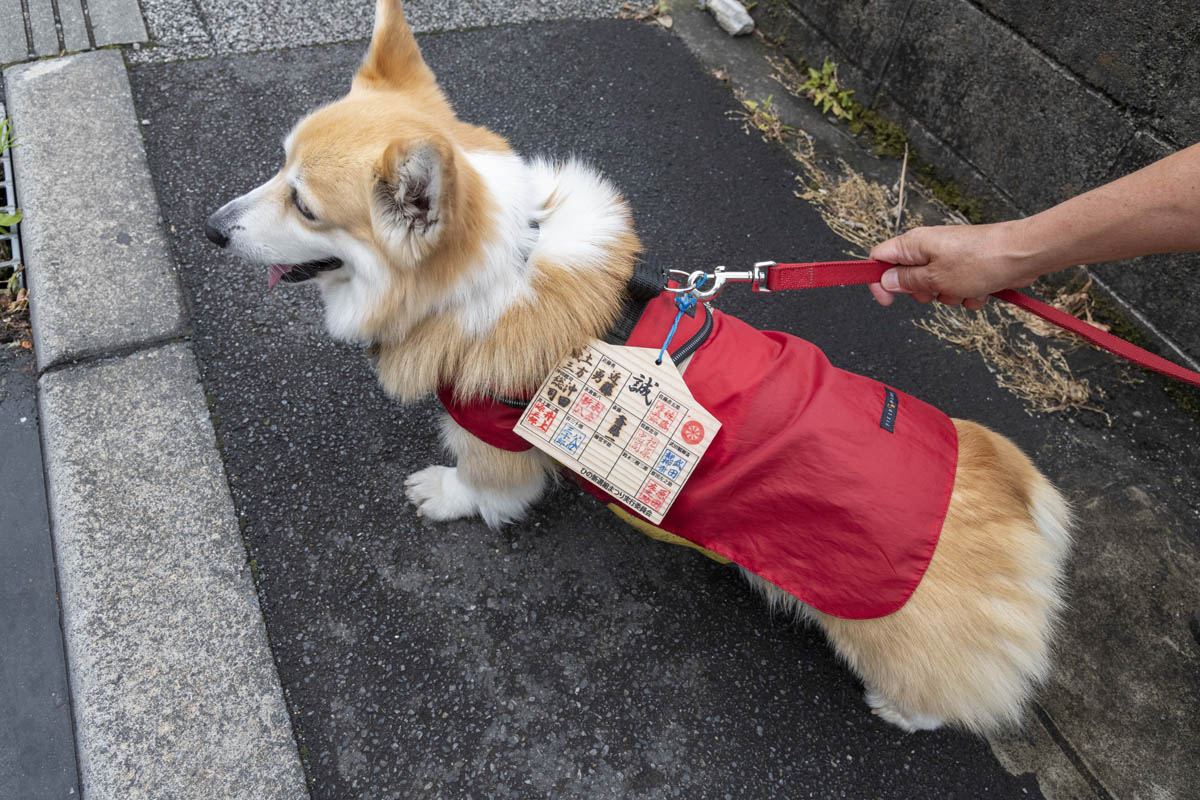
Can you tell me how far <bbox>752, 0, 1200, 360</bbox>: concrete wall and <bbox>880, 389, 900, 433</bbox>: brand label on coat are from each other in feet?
6.40

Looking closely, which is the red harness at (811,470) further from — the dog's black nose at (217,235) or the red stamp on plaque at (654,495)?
the dog's black nose at (217,235)

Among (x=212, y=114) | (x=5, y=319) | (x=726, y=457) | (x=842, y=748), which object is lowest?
(x=842, y=748)

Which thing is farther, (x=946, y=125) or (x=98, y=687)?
(x=946, y=125)

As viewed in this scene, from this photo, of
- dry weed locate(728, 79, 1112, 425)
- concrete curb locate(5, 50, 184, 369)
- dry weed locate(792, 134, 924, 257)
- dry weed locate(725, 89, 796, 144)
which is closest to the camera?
concrete curb locate(5, 50, 184, 369)

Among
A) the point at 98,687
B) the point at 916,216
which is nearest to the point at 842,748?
the point at 98,687

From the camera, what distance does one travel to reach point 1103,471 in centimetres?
274

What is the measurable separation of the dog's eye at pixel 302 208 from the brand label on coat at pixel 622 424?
0.75 m

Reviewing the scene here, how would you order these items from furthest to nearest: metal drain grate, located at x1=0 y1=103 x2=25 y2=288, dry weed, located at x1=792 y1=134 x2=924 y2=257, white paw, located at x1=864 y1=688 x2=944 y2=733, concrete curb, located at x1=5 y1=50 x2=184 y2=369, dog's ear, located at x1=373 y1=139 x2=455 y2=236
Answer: dry weed, located at x1=792 y1=134 x2=924 y2=257, metal drain grate, located at x1=0 y1=103 x2=25 y2=288, concrete curb, located at x1=5 y1=50 x2=184 y2=369, white paw, located at x1=864 y1=688 x2=944 y2=733, dog's ear, located at x1=373 y1=139 x2=455 y2=236

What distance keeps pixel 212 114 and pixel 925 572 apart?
3707mm

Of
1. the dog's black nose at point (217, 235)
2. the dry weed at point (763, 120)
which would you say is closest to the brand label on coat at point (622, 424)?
the dog's black nose at point (217, 235)

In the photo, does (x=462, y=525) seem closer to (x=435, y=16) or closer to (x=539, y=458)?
(x=539, y=458)

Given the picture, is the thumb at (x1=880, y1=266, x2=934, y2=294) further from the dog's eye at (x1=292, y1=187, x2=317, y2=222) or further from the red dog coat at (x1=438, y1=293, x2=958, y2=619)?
the dog's eye at (x1=292, y1=187, x2=317, y2=222)

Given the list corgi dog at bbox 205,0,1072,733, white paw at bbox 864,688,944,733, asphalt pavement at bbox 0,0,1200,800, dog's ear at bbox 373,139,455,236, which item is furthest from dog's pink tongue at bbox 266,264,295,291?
white paw at bbox 864,688,944,733

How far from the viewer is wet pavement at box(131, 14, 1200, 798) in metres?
2.03
